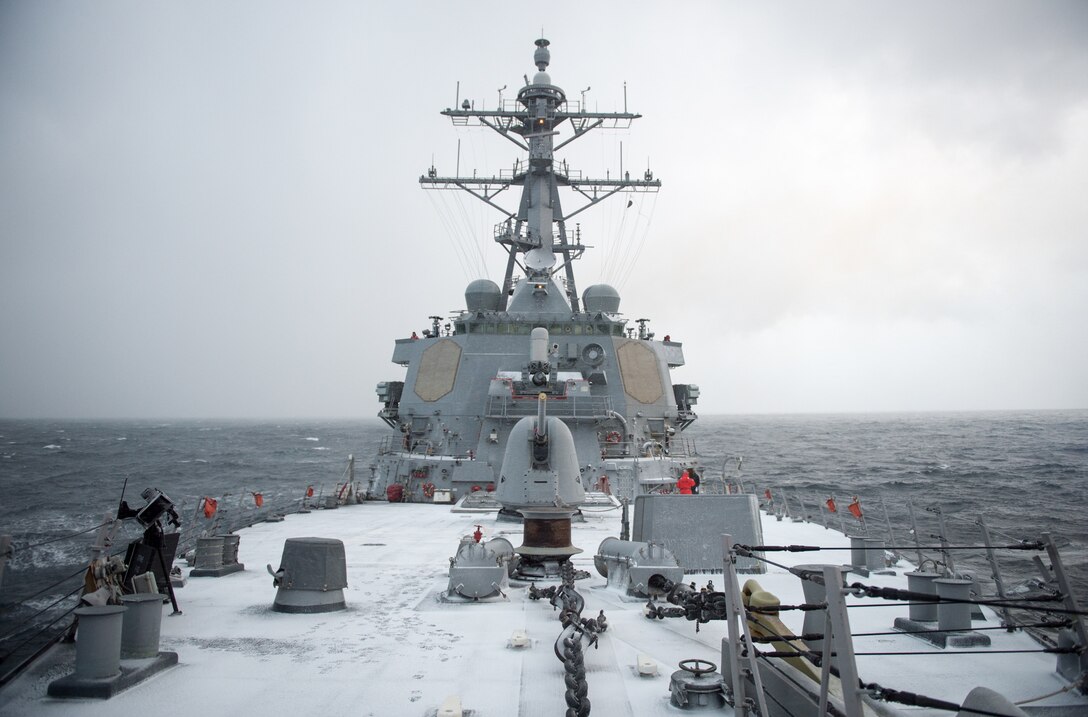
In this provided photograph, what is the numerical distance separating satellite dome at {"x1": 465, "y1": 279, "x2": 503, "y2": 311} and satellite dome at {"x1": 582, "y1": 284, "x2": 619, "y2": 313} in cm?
264

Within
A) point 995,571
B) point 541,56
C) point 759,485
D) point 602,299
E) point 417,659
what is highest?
point 541,56

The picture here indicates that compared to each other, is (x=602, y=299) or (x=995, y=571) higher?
(x=602, y=299)

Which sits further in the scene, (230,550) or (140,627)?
(230,550)

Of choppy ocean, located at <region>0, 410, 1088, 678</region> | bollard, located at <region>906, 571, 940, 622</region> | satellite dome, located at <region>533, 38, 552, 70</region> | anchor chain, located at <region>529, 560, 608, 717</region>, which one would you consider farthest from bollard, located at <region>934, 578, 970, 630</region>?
satellite dome, located at <region>533, 38, 552, 70</region>

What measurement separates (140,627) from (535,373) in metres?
8.67

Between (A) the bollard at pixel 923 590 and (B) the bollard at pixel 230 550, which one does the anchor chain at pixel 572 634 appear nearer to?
(A) the bollard at pixel 923 590

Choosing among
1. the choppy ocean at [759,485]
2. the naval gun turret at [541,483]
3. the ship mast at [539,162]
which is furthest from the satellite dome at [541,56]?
the naval gun turret at [541,483]

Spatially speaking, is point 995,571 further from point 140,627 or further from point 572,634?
point 140,627

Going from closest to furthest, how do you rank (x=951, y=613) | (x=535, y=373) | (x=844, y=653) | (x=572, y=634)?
1. (x=844, y=653)
2. (x=572, y=634)
3. (x=951, y=613)
4. (x=535, y=373)

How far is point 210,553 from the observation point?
7730 millimetres

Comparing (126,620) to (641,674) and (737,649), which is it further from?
(737,649)

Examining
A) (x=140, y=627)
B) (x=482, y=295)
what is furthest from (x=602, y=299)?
(x=140, y=627)

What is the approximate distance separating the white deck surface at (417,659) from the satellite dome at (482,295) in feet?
41.6

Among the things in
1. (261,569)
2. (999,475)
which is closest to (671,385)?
(261,569)
